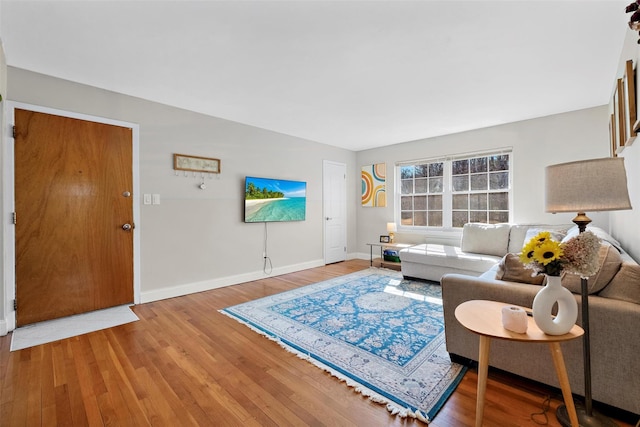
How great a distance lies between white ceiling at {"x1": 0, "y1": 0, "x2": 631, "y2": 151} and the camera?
1.85 metres

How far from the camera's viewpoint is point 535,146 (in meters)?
3.98

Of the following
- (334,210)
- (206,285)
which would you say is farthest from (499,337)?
(334,210)

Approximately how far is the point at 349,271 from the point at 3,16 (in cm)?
463

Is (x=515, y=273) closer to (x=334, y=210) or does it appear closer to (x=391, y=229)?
(x=391, y=229)

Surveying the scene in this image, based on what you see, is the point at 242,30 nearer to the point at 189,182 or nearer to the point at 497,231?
the point at 189,182

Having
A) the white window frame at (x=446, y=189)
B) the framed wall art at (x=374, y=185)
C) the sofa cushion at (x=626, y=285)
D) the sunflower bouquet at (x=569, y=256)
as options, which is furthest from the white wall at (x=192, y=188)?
the sofa cushion at (x=626, y=285)

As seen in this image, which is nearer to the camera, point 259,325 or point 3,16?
point 3,16

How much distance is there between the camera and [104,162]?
3.04 m

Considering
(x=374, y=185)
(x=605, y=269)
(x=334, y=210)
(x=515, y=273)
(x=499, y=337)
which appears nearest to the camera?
(x=499, y=337)

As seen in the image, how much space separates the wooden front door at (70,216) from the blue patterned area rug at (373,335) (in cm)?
143

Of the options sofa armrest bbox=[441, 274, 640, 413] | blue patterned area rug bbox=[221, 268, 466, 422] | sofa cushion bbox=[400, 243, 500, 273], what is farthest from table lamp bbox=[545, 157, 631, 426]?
sofa cushion bbox=[400, 243, 500, 273]

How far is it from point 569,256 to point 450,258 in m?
2.73

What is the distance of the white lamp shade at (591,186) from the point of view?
4.17 ft

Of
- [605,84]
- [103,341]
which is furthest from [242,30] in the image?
[605,84]
